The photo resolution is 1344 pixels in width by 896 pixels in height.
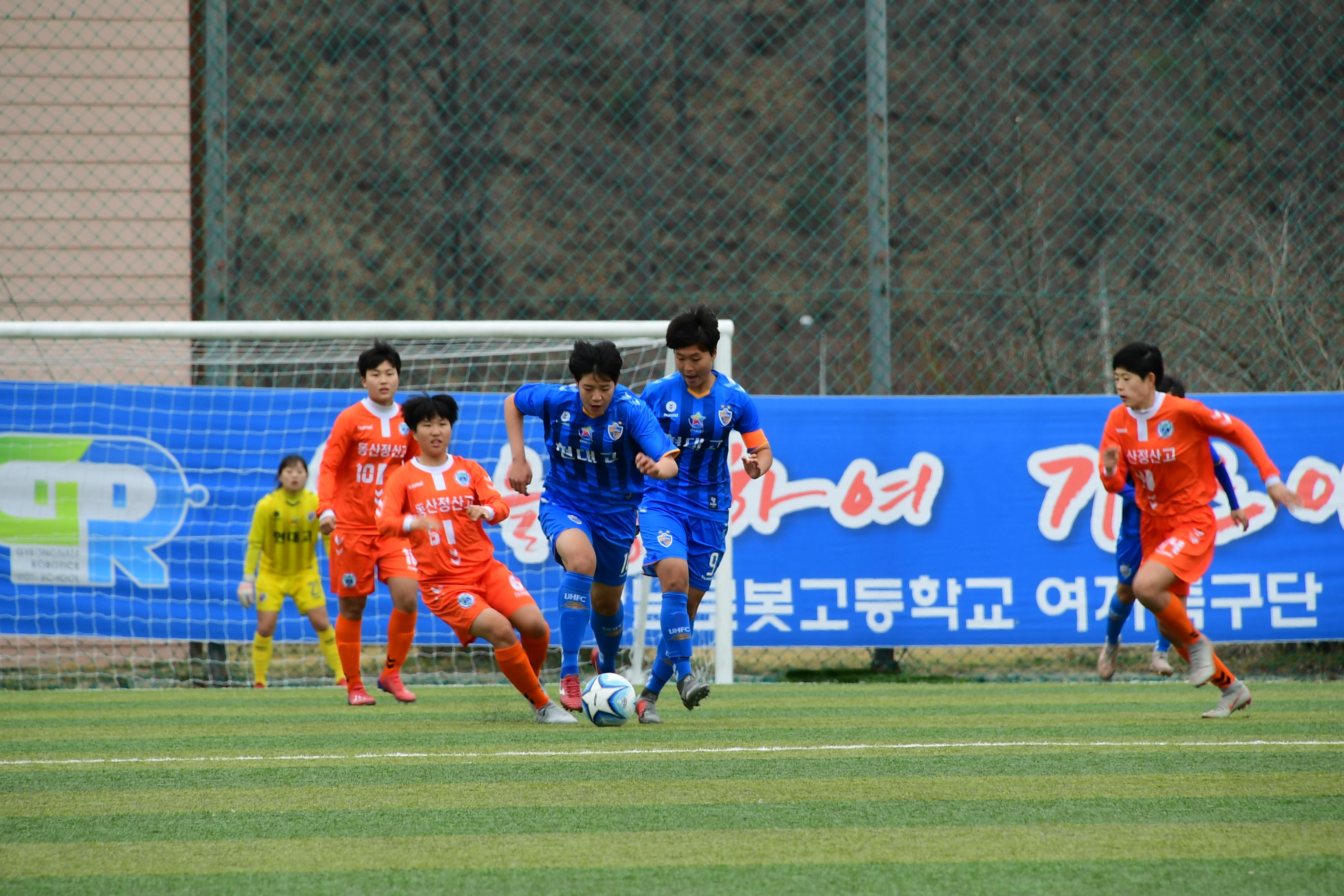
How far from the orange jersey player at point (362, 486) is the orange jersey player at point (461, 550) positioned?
0.99m

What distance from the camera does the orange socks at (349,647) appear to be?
7.86m

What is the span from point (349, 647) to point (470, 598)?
182cm

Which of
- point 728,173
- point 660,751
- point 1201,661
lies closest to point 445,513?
point 660,751

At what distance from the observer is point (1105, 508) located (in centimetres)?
979

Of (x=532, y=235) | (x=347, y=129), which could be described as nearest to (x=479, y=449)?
(x=532, y=235)

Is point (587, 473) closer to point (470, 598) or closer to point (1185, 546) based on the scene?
point (470, 598)

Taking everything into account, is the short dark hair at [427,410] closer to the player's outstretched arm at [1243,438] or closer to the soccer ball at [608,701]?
the soccer ball at [608,701]

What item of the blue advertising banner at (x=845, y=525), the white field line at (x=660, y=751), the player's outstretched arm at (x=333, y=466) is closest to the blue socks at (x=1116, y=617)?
the blue advertising banner at (x=845, y=525)

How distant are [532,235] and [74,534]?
725 cm

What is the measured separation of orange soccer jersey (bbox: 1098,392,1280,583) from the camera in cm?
700

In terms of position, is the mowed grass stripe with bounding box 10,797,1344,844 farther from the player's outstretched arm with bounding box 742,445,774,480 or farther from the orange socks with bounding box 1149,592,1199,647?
the orange socks with bounding box 1149,592,1199,647

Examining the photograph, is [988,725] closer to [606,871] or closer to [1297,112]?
[606,871]

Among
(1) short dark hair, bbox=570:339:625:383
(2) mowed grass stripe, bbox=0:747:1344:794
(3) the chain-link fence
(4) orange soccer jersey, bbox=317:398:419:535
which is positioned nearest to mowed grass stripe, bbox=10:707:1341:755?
Result: (2) mowed grass stripe, bbox=0:747:1344:794

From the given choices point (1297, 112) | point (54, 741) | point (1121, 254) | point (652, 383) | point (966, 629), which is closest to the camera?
point (54, 741)
